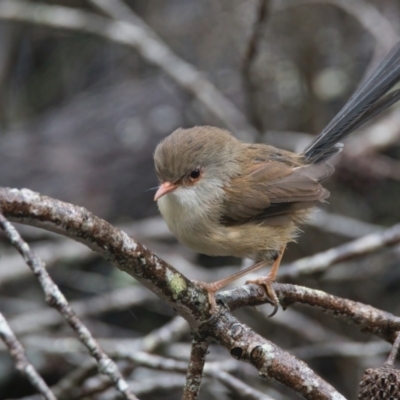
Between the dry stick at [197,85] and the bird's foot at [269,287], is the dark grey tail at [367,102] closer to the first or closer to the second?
the bird's foot at [269,287]

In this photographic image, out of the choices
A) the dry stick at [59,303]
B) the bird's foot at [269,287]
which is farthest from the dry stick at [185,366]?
the dry stick at [59,303]

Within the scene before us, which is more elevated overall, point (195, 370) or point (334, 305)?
point (334, 305)

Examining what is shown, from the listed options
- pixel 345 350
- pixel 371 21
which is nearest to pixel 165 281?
pixel 345 350

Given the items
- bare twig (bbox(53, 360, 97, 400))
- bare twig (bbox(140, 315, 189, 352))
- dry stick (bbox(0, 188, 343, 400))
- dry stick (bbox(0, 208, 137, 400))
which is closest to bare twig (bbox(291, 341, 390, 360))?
bare twig (bbox(140, 315, 189, 352))

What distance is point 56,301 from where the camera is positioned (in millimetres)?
1743

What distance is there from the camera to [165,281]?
2338mm

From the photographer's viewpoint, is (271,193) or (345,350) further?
(345,350)

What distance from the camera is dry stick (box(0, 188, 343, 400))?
78.7 inches

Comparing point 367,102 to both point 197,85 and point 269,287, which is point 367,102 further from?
point 197,85

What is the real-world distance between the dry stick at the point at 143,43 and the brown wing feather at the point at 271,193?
2.27 metres

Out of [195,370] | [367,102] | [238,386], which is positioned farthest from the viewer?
[367,102]

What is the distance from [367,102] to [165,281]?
7.14 ft

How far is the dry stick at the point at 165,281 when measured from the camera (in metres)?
2.00

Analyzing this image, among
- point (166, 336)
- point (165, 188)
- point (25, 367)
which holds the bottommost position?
point (25, 367)
